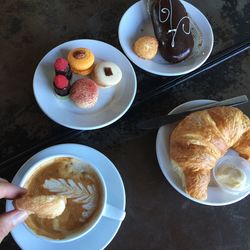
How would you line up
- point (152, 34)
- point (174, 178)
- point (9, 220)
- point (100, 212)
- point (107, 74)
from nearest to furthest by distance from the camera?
point (9, 220), point (100, 212), point (174, 178), point (107, 74), point (152, 34)

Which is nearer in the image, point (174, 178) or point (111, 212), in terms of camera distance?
point (111, 212)

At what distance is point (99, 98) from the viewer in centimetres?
102

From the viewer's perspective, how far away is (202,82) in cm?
108

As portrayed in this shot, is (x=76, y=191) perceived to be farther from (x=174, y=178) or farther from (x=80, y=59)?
(x=80, y=59)

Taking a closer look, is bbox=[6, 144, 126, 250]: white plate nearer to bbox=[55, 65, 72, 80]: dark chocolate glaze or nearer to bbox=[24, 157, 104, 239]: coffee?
bbox=[24, 157, 104, 239]: coffee

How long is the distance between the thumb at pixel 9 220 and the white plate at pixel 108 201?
96 mm

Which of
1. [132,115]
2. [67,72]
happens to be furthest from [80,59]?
[132,115]

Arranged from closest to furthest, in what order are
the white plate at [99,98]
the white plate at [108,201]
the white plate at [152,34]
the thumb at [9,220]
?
the thumb at [9,220], the white plate at [108,201], the white plate at [99,98], the white plate at [152,34]

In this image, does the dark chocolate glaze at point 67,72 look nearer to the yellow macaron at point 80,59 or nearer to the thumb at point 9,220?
the yellow macaron at point 80,59

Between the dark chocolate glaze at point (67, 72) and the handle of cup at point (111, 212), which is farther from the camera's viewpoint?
the dark chocolate glaze at point (67, 72)

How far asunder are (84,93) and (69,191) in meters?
0.28

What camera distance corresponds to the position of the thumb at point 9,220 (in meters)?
0.67

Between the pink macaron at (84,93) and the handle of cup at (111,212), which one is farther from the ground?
the pink macaron at (84,93)

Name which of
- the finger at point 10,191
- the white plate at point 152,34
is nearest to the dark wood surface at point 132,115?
the white plate at point 152,34
